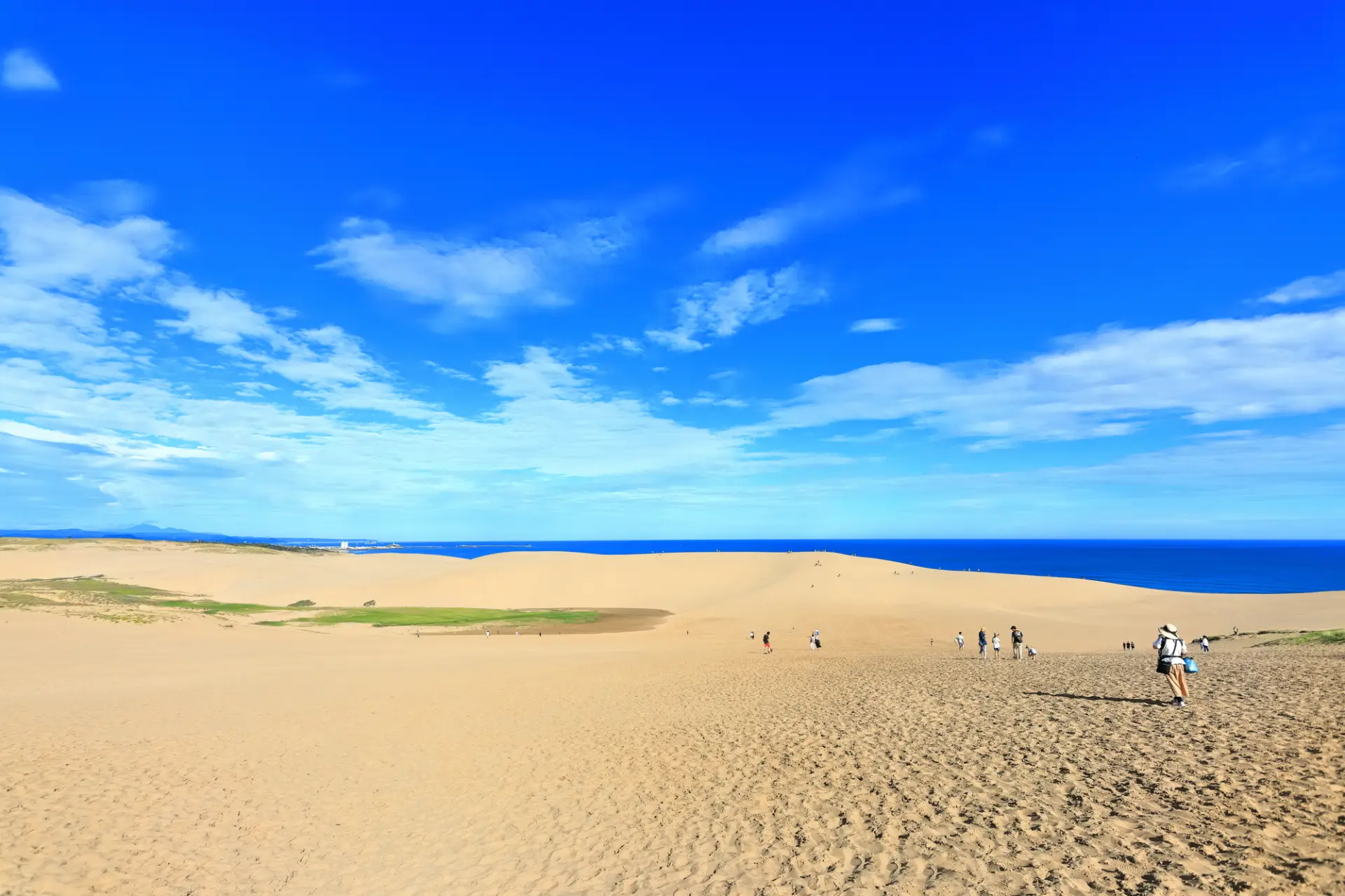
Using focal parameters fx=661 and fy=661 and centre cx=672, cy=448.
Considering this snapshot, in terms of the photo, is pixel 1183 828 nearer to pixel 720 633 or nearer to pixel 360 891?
pixel 360 891

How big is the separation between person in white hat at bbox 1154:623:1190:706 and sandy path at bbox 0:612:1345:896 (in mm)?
502

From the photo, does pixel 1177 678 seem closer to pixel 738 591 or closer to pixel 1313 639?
pixel 1313 639

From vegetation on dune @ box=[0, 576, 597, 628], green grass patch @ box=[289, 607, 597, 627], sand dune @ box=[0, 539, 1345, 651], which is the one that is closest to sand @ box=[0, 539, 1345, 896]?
vegetation on dune @ box=[0, 576, 597, 628]

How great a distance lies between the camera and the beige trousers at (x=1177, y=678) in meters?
15.3

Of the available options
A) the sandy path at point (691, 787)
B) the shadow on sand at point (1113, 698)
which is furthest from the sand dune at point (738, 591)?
the sandy path at point (691, 787)

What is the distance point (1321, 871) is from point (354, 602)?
65.4 metres

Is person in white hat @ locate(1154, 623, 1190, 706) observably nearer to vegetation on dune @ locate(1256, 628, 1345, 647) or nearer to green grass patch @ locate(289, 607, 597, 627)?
vegetation on dune @ locate(1256, 628, 1345, 647)

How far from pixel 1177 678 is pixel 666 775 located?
1215cm

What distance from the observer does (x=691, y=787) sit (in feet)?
41.4

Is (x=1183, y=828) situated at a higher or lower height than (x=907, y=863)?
higher

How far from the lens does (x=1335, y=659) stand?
20375 mm

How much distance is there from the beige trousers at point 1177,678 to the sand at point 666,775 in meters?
0.46

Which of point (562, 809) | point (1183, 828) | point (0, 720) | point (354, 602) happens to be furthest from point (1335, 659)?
point (354, 602)

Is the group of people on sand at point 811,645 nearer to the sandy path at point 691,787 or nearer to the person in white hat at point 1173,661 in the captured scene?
the sandy path at point 691,787
